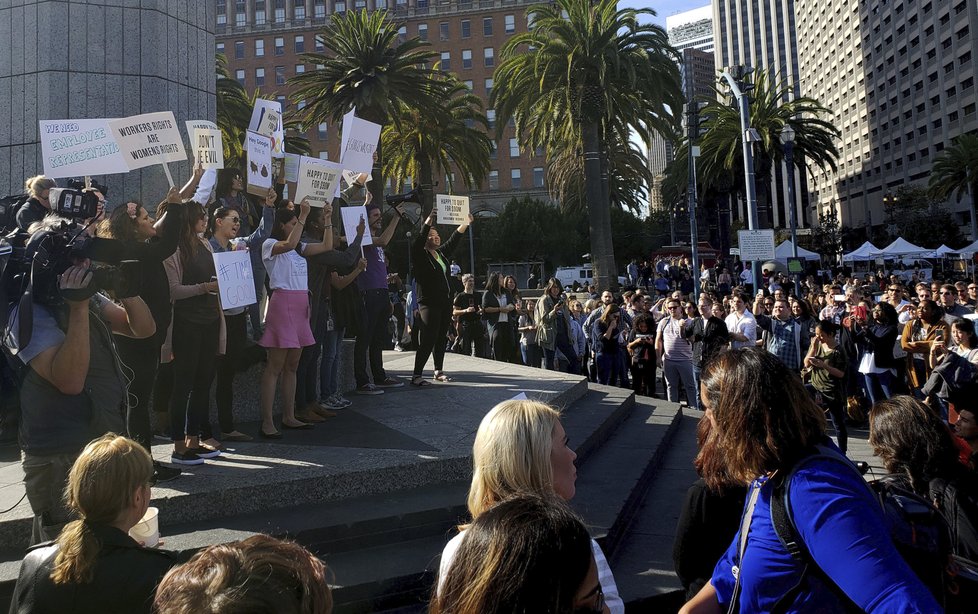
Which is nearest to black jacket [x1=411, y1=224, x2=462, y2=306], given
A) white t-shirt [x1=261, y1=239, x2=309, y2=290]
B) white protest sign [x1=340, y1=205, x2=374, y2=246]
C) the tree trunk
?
white protest sign [x1=340, y1=205, x2=374, y2=246]

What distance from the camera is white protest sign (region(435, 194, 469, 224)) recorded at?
8.62 meters

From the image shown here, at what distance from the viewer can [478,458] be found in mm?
2289

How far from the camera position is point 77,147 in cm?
530

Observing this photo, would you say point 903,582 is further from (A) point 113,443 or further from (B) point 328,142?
(B) point 328,142

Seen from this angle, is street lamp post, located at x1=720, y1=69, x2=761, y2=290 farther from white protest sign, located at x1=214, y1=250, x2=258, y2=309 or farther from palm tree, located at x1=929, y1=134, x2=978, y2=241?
palm tree, located at x1=929, y1=134, x2=978, y2=241

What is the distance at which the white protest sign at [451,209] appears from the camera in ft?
28.3

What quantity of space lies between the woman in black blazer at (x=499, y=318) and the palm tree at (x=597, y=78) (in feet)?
37.2

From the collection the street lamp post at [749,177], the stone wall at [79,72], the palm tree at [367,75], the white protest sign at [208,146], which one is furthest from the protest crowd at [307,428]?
the palm tree at [367,75]

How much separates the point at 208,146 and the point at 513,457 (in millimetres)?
5055

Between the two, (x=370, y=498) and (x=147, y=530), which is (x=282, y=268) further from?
(x=147, y=530)

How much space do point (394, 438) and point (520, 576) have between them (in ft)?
14.7

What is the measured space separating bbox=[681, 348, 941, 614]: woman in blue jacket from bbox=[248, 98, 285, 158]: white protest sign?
5.38 m

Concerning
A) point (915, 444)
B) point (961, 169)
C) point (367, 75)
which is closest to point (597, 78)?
point (367, 75)

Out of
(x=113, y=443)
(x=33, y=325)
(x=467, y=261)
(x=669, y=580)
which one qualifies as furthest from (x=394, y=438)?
(x=467, y=261)
